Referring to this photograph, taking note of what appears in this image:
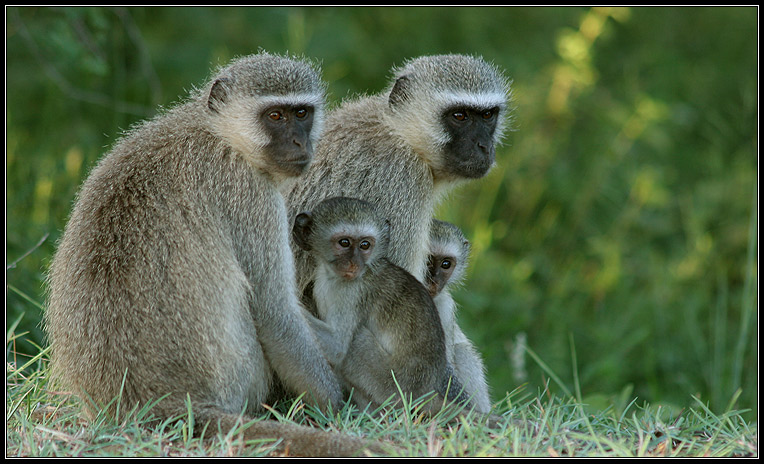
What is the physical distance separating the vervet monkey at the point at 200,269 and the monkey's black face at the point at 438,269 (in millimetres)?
1117

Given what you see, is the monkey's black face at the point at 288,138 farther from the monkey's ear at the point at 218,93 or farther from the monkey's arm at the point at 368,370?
the monkey's arm at the point at 368,370

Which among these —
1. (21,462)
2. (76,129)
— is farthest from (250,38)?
(21,462)

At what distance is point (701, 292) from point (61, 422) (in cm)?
646

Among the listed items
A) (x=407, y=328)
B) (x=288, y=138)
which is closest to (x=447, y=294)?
(x=407, y=328)

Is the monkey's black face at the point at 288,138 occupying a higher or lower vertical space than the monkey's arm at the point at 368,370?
higher

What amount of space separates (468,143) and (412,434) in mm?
1907

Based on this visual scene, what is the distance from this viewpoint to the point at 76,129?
890cm

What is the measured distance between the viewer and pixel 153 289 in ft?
13.8

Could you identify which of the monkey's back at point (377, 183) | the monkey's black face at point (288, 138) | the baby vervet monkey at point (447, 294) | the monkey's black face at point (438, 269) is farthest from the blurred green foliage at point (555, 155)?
the monkey's black face at point (288, 138)

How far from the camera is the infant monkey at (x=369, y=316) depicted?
4.74m

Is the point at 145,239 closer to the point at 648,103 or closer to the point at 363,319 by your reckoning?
the point at 363,319

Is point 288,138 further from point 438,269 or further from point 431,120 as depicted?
point 438,269

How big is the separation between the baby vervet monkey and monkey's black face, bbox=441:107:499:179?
43cm

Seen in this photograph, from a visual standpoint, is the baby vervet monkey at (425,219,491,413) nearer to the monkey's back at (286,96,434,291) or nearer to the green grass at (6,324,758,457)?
the monkey's back at (286,96,434,291)
